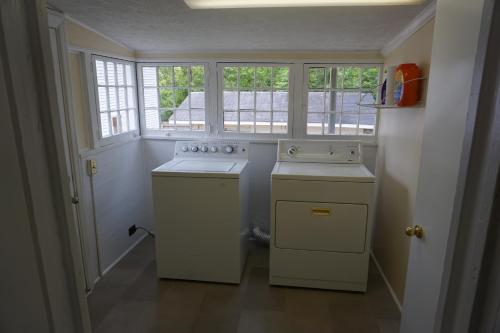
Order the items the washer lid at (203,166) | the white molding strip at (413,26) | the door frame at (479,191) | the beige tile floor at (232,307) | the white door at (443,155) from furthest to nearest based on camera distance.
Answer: the washer lid at (203,166)
the beige tile floor at (232,307)
the white molding strip at (413,26)
the white door at (443,155)
the door frame at (479,191)

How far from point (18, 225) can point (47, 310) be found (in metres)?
0.17

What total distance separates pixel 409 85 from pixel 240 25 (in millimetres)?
1220

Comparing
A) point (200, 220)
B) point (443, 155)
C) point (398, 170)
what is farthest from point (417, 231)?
point (200, 220)

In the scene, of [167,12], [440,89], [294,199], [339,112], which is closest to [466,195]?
[440,89]

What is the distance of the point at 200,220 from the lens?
2586mm

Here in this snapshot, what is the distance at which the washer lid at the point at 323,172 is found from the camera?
7.88 ft

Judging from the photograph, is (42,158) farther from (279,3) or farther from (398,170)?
(398,170)

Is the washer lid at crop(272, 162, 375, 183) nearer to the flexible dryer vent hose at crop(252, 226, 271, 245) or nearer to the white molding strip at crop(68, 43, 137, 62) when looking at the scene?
the flexible dryer vent hose at crop(252, 226, 271, 245)

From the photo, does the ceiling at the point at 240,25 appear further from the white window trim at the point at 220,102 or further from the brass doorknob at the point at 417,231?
the brass doorknob at the point at 417,231

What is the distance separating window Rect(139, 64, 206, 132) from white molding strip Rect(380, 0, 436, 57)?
5.36ft

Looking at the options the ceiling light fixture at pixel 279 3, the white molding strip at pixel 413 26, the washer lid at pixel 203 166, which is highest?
the ceiling light fixture at pixel 279 3

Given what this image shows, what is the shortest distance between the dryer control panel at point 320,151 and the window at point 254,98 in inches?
12.4

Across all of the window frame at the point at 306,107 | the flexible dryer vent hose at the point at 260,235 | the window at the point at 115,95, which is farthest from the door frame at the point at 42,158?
the window frame at the point at 306,107

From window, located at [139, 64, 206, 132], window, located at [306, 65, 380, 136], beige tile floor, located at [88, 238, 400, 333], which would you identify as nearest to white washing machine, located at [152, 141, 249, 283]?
beige tile floor, located at [88, 238, 400, 333]
